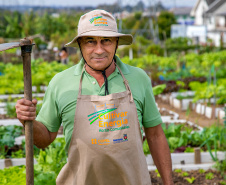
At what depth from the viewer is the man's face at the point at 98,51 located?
209 cm

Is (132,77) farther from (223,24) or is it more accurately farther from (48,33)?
(223,24)

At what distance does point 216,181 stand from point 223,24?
50.4 metres

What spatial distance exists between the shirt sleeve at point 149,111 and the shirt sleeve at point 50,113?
52 cm

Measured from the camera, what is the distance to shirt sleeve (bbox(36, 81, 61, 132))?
84.1 inches

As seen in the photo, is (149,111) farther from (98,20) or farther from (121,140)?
(98,20)

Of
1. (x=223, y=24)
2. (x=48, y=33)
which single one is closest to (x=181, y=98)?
(x=48, y=33)

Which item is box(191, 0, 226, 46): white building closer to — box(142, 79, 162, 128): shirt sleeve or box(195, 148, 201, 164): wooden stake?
box(195, 148, 201, 164): wooden stake

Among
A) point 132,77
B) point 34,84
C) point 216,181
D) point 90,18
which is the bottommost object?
point 216,181

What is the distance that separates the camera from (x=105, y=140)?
200 centimetres

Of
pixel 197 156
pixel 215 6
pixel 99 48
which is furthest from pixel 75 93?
pixel 215 6

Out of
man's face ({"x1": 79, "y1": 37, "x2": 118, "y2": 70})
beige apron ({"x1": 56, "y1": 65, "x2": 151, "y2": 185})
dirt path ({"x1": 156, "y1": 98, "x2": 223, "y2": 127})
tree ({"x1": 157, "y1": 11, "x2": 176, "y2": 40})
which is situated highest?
tree ({"x1": 157, "y1": 11, "x2": 176, "y2": 40})

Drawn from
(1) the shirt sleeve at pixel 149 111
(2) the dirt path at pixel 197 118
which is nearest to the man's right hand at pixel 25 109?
(1) the shirt sleeve at pixel 149 111

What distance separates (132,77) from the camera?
2182mm

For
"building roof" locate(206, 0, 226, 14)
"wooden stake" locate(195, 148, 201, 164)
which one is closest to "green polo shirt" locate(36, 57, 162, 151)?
"wooden stake" locate(195, 148, 201, 164)
